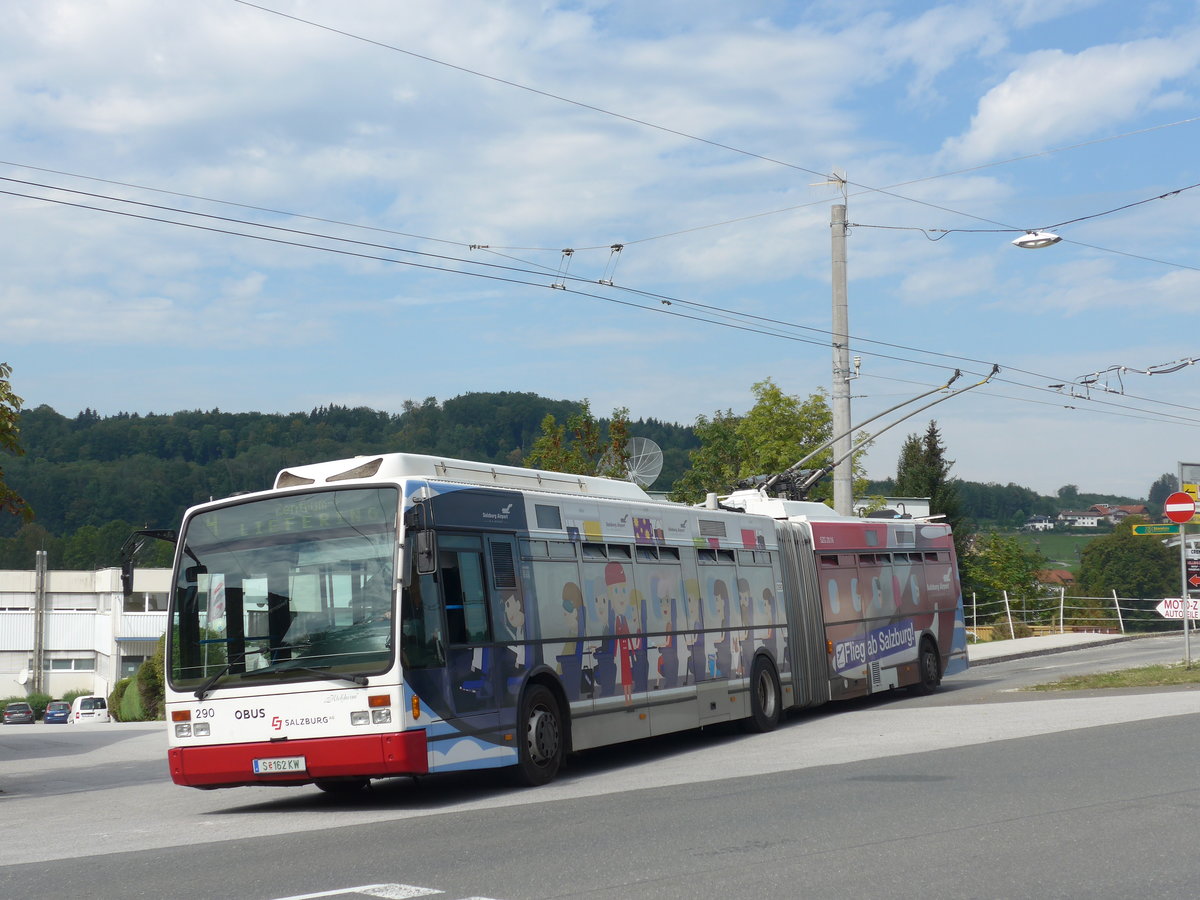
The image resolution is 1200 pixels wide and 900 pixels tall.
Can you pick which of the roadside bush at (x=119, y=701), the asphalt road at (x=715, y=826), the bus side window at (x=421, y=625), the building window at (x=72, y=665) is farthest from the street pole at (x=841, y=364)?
the building window at (x=72, y=665)

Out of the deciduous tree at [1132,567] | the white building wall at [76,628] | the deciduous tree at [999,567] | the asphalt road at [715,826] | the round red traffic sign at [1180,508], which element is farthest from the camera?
the deciduous tree at [1132,567]

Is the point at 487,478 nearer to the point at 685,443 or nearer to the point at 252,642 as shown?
the point at 252,642

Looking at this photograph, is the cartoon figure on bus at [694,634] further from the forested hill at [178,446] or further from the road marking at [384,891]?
the forested hill at [178,446]

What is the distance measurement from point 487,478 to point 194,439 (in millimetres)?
60642

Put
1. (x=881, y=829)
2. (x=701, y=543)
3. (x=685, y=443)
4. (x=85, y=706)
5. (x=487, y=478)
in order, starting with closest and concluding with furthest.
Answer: (x=881, y=829) < (x=487, y=478) < (x=701, y=543) < (x=85, y=706) < (x=685, y=443)

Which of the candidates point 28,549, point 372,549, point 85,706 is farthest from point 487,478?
point 28,549

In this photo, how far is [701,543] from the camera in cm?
1695

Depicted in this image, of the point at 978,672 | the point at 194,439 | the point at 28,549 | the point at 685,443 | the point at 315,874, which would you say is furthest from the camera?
the point at 28,549

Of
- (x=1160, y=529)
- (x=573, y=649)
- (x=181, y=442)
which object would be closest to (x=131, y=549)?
(x=573, y=649)

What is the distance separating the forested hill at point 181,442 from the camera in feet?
222

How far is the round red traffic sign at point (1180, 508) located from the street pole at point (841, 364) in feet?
23.5

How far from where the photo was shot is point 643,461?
37.2 metres

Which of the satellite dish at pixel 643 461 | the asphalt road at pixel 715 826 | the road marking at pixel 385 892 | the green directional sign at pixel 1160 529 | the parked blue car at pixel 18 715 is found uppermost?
the satellite dish at pixel 643 461

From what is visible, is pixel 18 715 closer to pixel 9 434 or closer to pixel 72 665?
pixel 72 665
